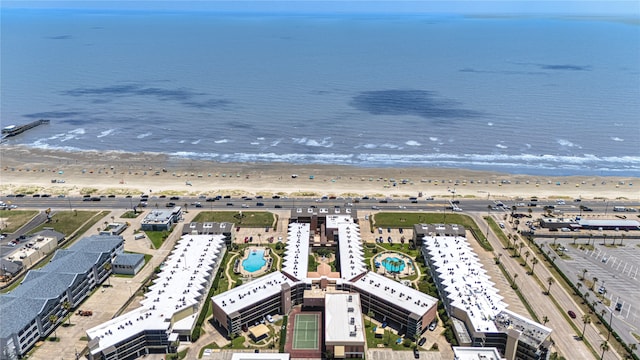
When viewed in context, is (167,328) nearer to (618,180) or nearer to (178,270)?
(178,270)

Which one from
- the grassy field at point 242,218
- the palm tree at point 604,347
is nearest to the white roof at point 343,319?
the palm tree at point 604,347

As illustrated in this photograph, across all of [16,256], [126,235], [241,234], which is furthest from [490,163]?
[16,256]

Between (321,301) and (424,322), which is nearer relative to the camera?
(424,322)

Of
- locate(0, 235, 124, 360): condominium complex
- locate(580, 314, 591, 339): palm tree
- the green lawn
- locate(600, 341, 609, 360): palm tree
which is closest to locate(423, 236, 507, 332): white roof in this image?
locate(580, 314, 591, 339): palm tree

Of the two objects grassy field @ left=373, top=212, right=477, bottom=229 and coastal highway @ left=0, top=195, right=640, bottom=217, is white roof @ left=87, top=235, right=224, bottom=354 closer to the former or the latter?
coastal highway @ left=0, top=195, right=640, bottom=217

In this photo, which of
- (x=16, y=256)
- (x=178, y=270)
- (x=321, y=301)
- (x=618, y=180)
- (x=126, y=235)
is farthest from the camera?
(x=618, y=180)

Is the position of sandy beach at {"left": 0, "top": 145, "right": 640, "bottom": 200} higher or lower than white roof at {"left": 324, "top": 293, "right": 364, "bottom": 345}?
higher
